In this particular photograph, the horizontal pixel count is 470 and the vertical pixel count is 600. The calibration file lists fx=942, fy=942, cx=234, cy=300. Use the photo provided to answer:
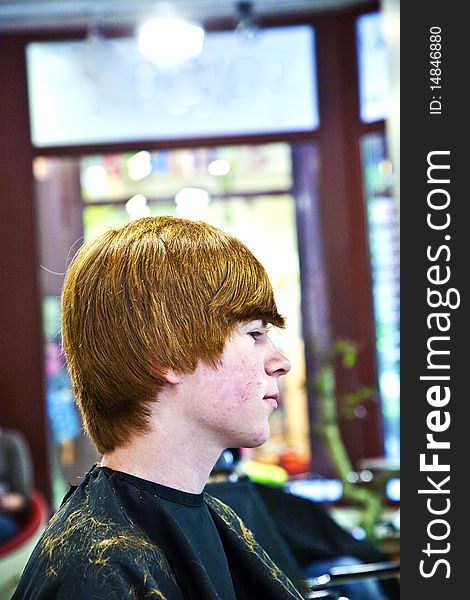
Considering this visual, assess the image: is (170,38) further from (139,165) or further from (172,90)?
(139,165)

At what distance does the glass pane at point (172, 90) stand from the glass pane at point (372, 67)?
1.00 feet

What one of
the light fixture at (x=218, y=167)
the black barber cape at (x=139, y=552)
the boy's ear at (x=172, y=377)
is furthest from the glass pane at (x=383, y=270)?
the boy's ear at (x=172, y=377)

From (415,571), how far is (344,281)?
5.06 meters

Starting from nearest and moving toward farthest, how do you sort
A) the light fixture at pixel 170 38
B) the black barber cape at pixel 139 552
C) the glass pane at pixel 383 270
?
the black barber cape at pixel 139 552, the light fixture at pixel 170 38, the glass pane at pixel 383 270

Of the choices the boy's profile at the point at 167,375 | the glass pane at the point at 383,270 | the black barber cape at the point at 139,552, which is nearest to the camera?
the black barber cape at the point at 139,552

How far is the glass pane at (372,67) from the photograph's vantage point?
576 centimetres

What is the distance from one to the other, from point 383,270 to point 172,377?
496cm

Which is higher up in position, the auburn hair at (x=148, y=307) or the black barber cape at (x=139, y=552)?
the auburn hair at (x=148, y=307)

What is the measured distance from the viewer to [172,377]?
1.12 meters

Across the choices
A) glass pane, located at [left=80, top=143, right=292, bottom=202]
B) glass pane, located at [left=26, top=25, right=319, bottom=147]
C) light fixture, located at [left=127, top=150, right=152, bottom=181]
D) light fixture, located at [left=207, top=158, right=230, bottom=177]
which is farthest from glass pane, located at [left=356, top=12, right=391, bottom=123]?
light fixture, located at [left=127, top=150, right=152, bottom=181]

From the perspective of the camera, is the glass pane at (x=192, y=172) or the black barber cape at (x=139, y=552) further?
the glass pane at (x=192, y=172)

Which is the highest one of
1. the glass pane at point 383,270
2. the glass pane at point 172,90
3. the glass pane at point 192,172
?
the glass pane at point 172,90

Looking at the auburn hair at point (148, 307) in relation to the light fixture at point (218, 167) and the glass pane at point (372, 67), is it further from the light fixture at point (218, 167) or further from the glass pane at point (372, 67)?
the light fixture at point (218, 167)

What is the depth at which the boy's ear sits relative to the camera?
1.12 meters
